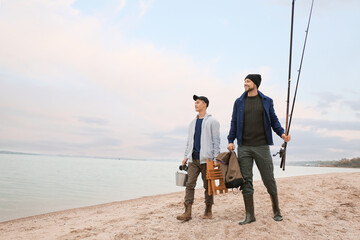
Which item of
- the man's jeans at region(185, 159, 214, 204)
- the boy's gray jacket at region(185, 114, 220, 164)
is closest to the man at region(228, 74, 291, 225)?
the boy's gray jacket at region(185, 114, 220, 164)

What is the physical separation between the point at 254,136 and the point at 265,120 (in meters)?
0.30

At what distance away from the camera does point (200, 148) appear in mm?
4668

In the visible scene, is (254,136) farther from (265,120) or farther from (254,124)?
(265,120)

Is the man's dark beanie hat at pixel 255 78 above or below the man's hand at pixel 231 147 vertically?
above

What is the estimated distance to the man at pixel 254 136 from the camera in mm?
4109

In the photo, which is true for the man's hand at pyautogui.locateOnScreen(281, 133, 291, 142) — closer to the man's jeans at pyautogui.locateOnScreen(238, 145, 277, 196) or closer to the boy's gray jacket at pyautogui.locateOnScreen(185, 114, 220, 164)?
the man's jeans at pyautogui.locateOnScreen(238, 145, 277, 196)

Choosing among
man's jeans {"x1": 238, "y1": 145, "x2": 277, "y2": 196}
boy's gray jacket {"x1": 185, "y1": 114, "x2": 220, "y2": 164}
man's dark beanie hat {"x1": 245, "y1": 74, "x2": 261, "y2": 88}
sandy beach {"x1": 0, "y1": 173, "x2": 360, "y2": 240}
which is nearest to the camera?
sandy beach {"x1": 0, "y1": 173, "x2": 360, "y2": 240}

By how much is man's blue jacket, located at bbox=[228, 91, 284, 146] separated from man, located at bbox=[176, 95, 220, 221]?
0.34 meters

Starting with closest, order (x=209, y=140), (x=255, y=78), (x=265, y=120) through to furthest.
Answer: (x=265, y=120), (x=255, y=78), (x=209, y=140)

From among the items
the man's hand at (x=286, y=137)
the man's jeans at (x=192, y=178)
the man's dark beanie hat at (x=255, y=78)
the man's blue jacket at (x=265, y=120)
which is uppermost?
the man's dark beanie hat at (x=255, y=78)

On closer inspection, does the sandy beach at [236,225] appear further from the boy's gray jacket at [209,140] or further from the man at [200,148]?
the boy's gray jacket at [209,140]

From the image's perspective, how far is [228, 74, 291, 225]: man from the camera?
4.11 metres

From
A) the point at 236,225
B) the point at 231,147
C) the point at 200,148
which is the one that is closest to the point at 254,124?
the point at 231,147

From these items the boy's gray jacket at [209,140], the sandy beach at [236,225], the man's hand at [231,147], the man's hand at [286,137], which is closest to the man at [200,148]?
the boy's gray jacket at [209,140]
